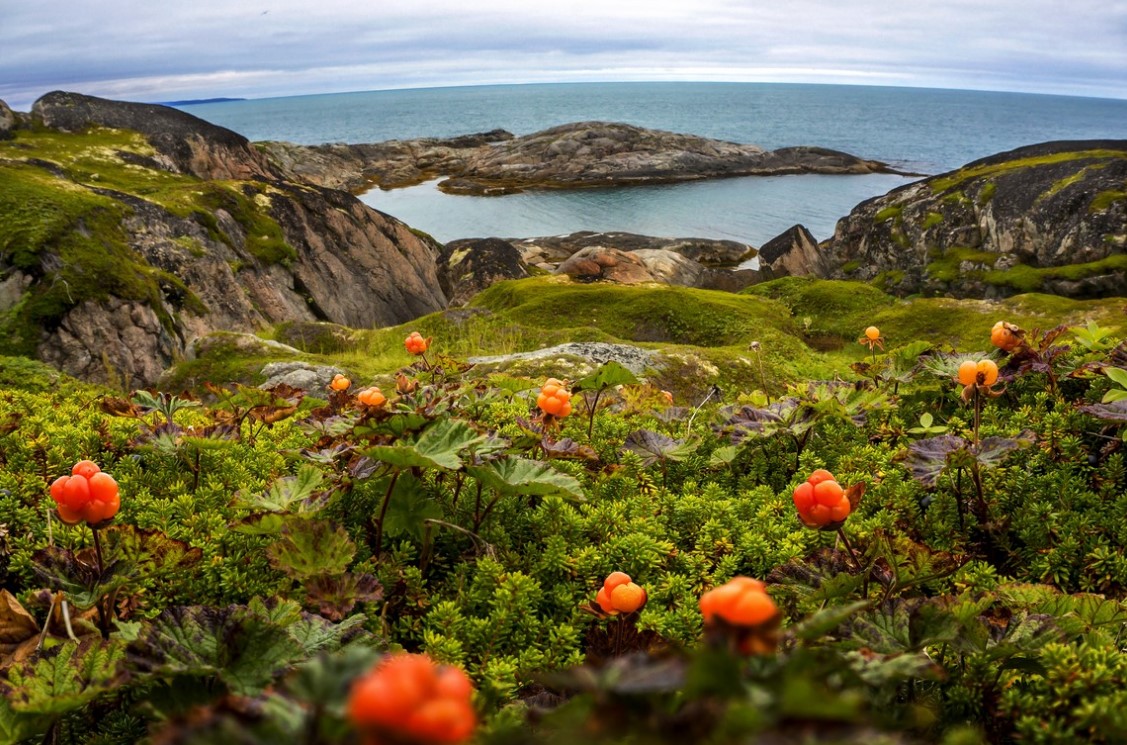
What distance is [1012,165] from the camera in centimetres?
3634

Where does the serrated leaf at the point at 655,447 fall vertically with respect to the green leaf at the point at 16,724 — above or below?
below

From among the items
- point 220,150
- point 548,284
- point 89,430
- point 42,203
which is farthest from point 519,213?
point 89,430

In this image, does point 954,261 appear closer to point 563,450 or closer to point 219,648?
point 563,450

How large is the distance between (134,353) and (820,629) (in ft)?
56.7

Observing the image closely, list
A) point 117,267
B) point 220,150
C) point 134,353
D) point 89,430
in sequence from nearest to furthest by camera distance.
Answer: point 89,430
point 134,353
point 117,267
point 220,150

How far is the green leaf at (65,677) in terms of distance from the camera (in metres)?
1.66

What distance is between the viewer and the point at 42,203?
16.9 m

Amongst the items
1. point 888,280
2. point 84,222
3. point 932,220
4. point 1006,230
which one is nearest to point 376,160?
point 932,220

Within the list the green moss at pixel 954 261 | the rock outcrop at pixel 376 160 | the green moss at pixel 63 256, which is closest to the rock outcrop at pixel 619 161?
the rock outcrop at pixel 376 160

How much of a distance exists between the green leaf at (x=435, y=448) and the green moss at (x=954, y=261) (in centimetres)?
3438

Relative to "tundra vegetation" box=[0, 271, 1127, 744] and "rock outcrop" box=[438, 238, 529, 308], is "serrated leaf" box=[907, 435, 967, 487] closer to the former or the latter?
"tundra vegetation" box=[0, 271, 1127, 744]

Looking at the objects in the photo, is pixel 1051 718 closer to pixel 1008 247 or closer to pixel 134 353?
pixel 134 353

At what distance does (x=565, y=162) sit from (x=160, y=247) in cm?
6706

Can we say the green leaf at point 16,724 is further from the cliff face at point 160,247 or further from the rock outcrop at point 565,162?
the rock outcrop at point 565,162
